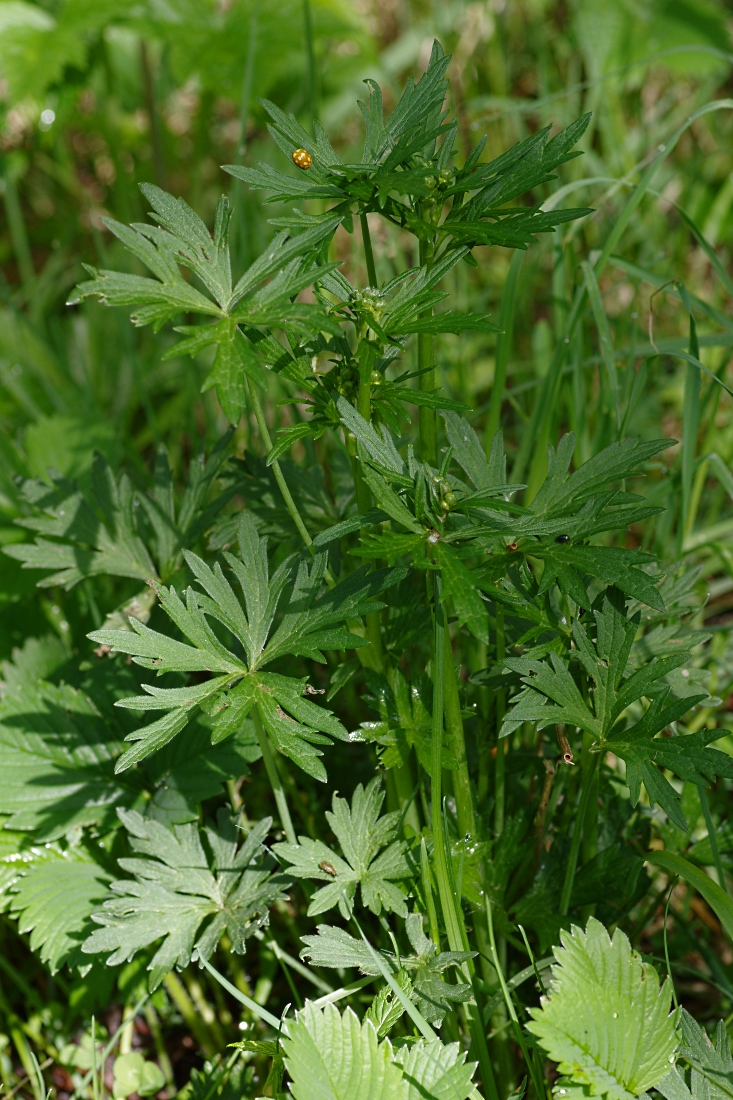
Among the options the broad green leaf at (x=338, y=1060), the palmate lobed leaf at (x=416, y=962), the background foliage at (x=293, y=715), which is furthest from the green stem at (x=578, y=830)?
the broad green leaf at (x=338, y=1060)

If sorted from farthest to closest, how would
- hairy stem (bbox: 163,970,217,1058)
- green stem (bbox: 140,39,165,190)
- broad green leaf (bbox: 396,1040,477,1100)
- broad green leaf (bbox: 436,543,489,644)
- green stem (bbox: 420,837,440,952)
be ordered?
green stem (bbox: 140,39,165,190) < hairy stem (bbox: 163,970,217,1058) < green stem (bbox: 420,837,440,952) < broad green leaf (bbox: 396,1040,477,1100) < broad green leaf (bbox: 436,543,489,644)

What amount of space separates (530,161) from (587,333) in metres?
1.44

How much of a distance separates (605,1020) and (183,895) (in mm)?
529

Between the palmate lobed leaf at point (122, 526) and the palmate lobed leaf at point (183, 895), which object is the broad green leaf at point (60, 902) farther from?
the palmate lobed leaf at point (122, 526)

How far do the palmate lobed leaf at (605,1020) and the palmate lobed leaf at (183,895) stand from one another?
0.35 m

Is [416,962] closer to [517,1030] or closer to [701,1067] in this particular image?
[517,1030]

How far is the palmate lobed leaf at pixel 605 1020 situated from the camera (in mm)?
882

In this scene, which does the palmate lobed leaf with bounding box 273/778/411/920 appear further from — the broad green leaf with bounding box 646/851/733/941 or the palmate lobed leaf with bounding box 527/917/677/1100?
the broad green leaf with bounding box 646/851/733/941

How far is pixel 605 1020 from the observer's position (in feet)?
3.01

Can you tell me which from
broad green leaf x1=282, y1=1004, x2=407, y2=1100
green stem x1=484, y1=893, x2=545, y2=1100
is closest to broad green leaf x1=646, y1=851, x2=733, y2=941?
green stem x1=484, y1=893, x2=545, y2=1100

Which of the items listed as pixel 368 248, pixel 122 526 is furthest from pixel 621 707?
pixel 122 526

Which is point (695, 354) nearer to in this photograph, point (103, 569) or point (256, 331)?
point (256, 331)

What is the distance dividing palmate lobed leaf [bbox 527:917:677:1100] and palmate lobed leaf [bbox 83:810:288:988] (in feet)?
1.14

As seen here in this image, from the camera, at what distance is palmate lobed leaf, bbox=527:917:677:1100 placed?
0.88 metres
